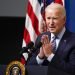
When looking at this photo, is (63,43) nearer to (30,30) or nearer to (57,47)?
(57,47)

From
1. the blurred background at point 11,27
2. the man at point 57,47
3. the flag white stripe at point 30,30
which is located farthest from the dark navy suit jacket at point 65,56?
the blurred background at point 11,27

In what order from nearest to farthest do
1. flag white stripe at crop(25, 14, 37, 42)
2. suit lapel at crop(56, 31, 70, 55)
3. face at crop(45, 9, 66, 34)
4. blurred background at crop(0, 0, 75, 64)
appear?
suit lapel at crop(56, 31, 70, 55)
face at crop(45, 9, 66, 34)
flag white stripe at crop(25, 14, 37, 42)
blurred background at crop(0, 0, 75, 64)

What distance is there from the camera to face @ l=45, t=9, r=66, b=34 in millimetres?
2330

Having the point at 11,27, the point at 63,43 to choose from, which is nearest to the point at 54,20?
the point at 63,43

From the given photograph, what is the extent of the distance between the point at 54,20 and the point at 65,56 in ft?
0.89

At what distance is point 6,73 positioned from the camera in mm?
2156

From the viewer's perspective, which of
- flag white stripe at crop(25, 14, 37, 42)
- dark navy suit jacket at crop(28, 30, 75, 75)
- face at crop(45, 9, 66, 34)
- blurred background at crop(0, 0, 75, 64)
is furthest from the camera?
blurred background at crop(0, 0, 75, 64)

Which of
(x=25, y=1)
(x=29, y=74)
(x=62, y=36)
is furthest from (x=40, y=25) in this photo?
(x=29, y=74)

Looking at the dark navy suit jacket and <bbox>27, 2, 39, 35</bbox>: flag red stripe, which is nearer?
the dark navy suit jacket

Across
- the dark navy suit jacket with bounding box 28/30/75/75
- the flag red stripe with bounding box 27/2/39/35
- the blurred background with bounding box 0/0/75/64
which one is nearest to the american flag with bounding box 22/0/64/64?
the flag red stripe with bounding box 27/2/39/35

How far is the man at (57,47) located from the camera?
2.13 meters

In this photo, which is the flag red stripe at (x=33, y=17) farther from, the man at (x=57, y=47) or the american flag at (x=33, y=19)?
the man at (x=57, y=47)

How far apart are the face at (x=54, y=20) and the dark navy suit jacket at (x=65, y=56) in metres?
0.06

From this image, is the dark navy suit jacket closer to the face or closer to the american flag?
the face
